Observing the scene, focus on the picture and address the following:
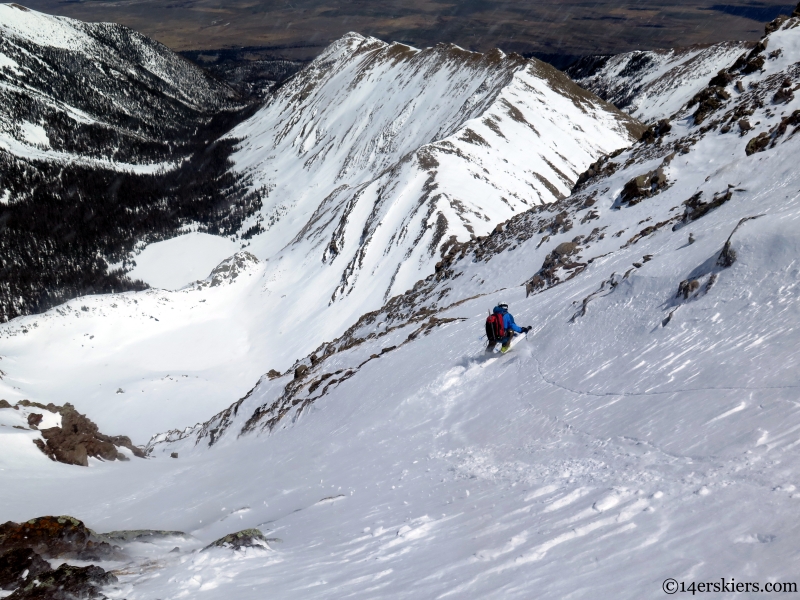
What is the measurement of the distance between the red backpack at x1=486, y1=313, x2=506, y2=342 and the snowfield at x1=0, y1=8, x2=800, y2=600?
2.60ft

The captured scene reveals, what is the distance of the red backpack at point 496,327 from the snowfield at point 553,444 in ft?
2.60

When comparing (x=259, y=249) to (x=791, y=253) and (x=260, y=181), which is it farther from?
(x=791, y=253)

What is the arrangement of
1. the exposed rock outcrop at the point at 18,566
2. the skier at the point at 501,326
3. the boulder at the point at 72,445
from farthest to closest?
the boulder at the point at 72,445 < the skier at the point at 501,326 < the exposed rock outcrop at the point at 18,566

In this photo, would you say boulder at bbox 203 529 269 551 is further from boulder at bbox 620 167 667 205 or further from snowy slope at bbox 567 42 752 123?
snowy slope at bbox 567 42 752 123

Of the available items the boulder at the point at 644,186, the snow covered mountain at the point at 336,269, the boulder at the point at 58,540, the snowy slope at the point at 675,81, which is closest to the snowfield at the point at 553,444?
the boulder at the point at 644,186

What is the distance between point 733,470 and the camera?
6.27 m

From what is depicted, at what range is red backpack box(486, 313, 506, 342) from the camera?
13.7m

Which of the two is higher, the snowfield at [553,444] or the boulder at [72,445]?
the boulder at [72,445]

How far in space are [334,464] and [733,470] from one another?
9.14 m

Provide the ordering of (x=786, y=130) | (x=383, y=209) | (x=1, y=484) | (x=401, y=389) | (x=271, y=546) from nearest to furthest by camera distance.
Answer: (x=271, y=546)
(x=1, y=484)
(x=401, y=389)
(x=786, y=130)
(x=383, y=209)

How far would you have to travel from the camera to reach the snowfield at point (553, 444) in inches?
232

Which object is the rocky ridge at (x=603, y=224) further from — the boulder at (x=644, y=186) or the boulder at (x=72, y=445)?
the boulder at (x=72, y=445)

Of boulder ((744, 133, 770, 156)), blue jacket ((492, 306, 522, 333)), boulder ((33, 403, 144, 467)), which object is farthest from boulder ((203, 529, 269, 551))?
boulder ((744, 133, 770, 156))

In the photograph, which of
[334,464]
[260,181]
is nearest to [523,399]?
[334,464]
